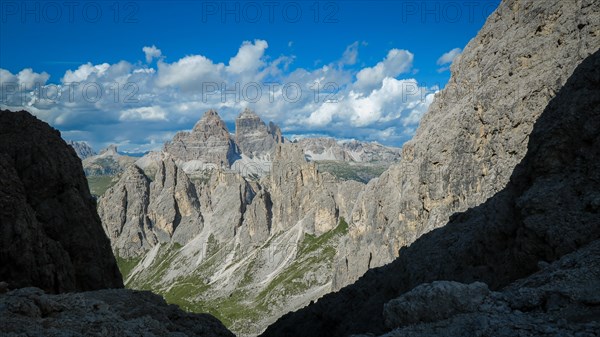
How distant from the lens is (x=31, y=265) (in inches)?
1885

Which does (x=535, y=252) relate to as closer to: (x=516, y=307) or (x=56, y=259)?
(x=516, y=307)

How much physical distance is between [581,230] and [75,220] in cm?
6310

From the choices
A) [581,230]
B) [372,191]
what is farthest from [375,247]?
[581,230]

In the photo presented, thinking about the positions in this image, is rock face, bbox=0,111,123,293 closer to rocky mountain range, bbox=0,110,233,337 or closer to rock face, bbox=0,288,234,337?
rocky mountain range, bbox=0,110,233,337

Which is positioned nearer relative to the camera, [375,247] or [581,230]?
[581,230]

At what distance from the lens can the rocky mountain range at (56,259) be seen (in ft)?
84.9

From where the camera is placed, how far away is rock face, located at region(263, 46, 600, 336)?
17.3 metres

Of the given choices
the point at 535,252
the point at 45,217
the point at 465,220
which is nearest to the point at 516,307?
the point at 535,252

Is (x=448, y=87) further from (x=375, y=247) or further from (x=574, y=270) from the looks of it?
(x=574, y=270)

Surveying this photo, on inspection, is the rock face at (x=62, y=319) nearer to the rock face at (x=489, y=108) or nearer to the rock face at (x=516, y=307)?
the rock face at (x=516, y=307)

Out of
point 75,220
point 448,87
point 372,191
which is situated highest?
point 448,87

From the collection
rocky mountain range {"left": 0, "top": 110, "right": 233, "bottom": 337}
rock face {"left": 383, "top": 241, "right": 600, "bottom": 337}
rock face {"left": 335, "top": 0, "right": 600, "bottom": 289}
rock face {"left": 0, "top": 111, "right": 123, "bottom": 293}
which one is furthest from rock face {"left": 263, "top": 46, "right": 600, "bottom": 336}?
rock face {"left": 0, "top": 111, "right": 123, "bottom": 293}

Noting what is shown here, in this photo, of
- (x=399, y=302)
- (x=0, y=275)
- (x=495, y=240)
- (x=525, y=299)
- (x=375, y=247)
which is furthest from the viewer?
(x=375, y=247)

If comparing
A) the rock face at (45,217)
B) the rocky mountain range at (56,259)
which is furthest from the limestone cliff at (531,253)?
the rock face at (45,217)
